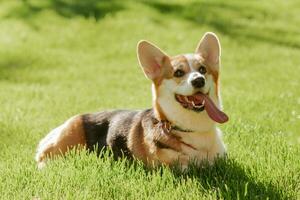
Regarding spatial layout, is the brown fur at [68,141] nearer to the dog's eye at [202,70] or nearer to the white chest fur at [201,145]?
the white chest fur at [201,145]

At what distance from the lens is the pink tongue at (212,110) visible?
234 inches

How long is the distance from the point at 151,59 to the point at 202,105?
75cm

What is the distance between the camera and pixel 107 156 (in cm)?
630

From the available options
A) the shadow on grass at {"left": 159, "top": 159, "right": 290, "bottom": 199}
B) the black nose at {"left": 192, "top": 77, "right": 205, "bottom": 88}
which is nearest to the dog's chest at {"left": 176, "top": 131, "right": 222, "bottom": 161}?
the shadow on grass at {"left": 159, "top": 159, "right": 290, "bottom": 199}

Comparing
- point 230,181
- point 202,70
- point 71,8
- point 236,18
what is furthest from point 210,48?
point 71,8

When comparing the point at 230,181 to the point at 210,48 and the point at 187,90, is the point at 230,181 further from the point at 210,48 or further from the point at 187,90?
the point at 210,48

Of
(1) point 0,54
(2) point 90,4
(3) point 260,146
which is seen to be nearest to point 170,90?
(3) point 260,146

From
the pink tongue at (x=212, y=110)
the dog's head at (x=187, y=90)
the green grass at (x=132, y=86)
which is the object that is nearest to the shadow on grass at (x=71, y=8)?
the green grass at (x=132, y=86)

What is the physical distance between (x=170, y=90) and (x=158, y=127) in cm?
39

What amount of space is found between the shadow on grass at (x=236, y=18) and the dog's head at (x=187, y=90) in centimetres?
1046

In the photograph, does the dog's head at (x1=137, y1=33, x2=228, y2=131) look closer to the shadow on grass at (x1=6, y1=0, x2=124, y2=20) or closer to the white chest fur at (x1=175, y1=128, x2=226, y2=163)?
the white chest fur at (x1=175, y1=128, x2=226, y2=163)

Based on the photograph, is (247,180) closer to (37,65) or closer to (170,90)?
(170,90)

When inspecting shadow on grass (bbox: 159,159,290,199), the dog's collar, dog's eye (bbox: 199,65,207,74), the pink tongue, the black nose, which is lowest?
shadow on grass (bbox: 159,159,290,199)

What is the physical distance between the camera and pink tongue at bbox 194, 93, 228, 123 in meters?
5.93
